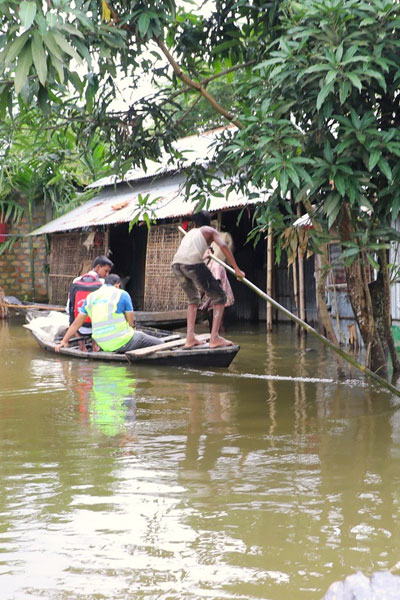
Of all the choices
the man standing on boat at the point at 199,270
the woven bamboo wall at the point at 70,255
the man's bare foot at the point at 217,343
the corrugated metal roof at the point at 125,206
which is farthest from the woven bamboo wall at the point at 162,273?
the man's bare foot at the point at 217,343

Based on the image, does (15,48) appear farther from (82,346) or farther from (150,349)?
(82,346)

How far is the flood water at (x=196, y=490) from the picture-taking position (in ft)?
9.29

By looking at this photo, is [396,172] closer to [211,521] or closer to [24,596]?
[211,521]

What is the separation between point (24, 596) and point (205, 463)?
1811mm

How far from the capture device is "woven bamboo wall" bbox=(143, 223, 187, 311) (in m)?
13.6

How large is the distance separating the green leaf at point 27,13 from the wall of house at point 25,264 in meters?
17.3

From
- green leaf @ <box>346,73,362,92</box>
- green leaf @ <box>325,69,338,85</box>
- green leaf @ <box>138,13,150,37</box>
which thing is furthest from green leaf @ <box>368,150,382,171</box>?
green leaf @ <box>138,13,150,37</box>

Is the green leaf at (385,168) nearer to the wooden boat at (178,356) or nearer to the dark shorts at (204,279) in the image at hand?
the wooden boat at (178,356)

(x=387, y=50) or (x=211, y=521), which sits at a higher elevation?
(x=387, y=50)

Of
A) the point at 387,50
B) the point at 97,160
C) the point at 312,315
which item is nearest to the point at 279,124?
the point at 387,50

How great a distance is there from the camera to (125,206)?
1532cm

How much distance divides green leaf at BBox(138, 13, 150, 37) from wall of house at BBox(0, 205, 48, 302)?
616 inches

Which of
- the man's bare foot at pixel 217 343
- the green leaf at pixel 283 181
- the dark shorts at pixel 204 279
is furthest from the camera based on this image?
the dark shorts at pixel 204 279

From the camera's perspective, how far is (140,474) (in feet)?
13.5
